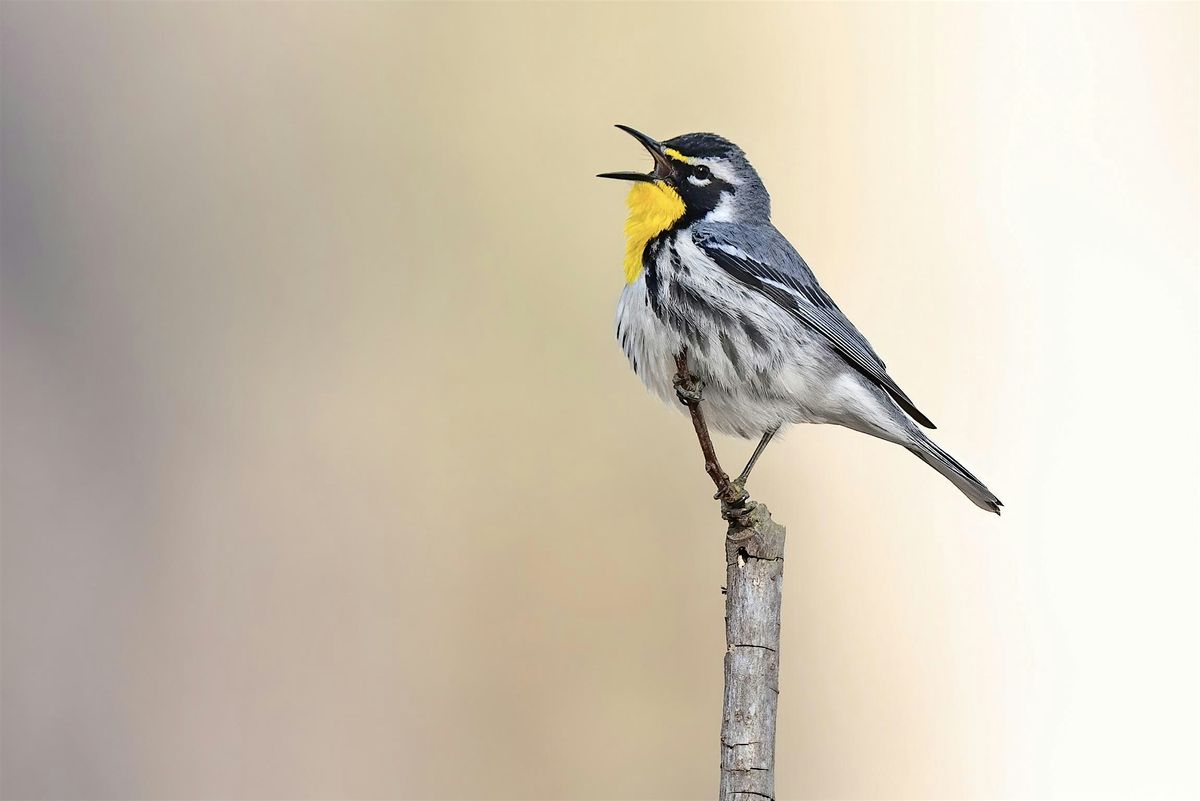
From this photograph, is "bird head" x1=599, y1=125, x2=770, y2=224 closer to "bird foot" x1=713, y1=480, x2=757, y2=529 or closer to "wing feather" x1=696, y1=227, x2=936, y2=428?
"wing feather" x1=696, y1=227, x2=936, y2=428

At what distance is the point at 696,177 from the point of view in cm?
502

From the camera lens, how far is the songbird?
4723 millimetres

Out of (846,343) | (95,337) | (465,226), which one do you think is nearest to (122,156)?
(95,337)

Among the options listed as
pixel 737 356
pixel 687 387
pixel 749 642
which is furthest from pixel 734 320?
pixel 749 642

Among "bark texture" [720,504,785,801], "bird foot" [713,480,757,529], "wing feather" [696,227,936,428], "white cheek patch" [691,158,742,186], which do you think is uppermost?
"white cheek patch" [691,158,742,186]

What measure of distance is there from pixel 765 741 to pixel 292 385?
636 centimetres

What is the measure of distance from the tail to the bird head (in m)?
1.27

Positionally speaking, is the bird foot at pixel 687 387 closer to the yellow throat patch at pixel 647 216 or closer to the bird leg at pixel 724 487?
the bird leg at pixel 724 487

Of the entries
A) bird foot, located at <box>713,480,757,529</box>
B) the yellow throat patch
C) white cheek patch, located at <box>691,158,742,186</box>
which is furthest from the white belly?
bird foot, located at <box>713,480,757,529</box>

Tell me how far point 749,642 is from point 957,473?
188 centimetres

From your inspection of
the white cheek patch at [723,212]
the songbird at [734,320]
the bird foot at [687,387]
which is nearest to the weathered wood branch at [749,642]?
the bird foot at [687,387]

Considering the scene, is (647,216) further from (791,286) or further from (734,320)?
(791,286)

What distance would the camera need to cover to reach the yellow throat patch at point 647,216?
4.87 m

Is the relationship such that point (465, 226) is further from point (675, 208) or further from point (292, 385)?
point (675, 208)
